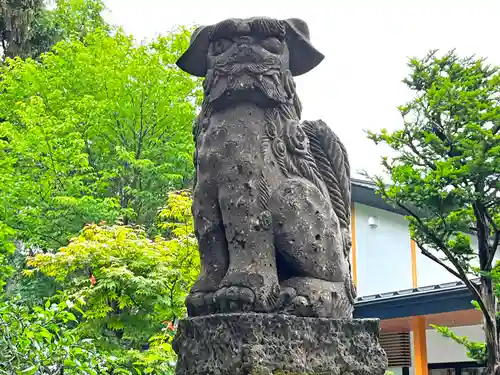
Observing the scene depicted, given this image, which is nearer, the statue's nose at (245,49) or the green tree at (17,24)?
the statue's nose at (245,49)

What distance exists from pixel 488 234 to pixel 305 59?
5.63 m

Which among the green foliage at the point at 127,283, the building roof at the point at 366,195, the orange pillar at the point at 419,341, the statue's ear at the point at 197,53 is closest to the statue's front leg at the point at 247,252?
the statue's ear at the point at 197,53

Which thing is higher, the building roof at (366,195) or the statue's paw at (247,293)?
the building roof at (366,195)

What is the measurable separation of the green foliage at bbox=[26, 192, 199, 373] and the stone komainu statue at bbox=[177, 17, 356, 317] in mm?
4900

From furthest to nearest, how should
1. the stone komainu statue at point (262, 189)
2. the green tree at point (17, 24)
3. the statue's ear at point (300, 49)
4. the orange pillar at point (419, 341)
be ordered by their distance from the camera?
the green tree at point (17, 24) → the orange pillar at point (419, 341) → the statue's ear at point (300, 49) → the stone komainu statue at point (262, 189)

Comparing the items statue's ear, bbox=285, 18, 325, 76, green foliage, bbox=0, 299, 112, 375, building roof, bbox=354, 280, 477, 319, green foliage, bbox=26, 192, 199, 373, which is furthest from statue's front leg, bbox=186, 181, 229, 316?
building roof, bbox=354, 280, 477, 319

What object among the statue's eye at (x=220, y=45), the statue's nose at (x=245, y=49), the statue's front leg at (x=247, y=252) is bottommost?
the statue's front leg at (x=247, y=252)

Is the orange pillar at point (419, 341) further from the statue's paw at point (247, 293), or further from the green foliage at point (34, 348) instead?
the statue's paw at point (247, 293)

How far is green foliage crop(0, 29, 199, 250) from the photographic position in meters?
11.2

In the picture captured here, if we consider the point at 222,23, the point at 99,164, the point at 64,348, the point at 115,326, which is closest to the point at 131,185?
the point at 99,164

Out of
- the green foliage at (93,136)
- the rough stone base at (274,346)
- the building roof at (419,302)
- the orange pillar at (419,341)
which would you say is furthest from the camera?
the green foliage at (93,136)

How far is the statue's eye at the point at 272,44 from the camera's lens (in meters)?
3.46

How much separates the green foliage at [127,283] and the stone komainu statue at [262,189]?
4.90m

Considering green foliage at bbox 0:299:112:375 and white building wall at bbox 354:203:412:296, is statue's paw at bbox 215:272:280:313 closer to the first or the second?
green foliage at bbox 0:299:112:375
